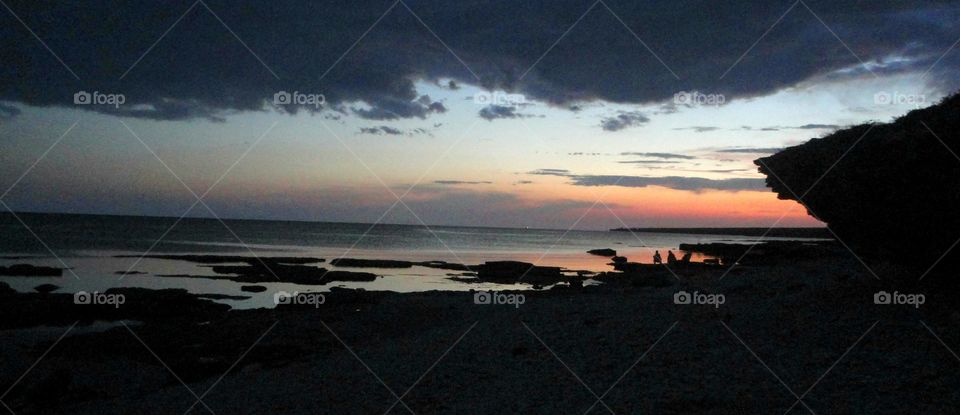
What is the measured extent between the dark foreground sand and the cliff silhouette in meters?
1.41

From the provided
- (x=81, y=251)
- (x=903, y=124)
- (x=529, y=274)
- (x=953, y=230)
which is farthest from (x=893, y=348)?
(x=81, y=251)

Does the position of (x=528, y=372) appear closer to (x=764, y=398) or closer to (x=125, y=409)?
(x=764, y=398)

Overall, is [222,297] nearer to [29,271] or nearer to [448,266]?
[29,271]

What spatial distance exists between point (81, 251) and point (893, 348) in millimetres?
69162

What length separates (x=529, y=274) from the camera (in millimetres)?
43812

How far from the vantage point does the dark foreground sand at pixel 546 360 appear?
9.91 metres

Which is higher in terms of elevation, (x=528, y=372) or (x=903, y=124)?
(x=903, y=124)

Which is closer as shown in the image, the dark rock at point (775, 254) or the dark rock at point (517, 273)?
the dark rock at point (517, 273)

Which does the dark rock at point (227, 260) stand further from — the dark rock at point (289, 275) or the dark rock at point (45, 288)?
the dark rock at point (45, 288)

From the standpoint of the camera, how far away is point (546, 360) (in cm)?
1315
